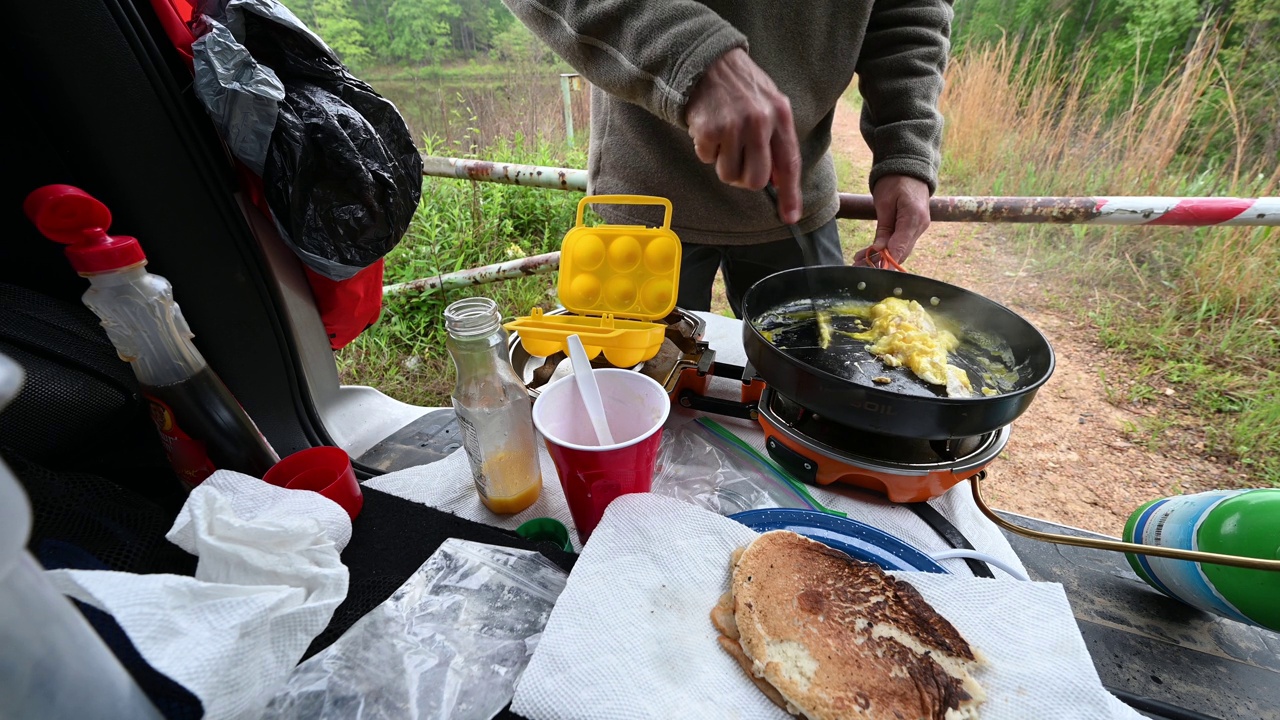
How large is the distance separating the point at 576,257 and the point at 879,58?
4.11 feet

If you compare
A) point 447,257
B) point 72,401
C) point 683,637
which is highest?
point 72,401

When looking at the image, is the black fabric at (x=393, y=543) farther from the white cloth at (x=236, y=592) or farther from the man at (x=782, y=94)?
the man at (x=782, y=94)

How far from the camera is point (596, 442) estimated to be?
1.04m

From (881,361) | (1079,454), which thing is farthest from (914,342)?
(1079,454)

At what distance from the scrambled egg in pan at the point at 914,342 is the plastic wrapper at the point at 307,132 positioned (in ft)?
3.95

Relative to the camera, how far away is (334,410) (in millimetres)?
1417

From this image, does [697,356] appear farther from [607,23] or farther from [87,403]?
[87,403]

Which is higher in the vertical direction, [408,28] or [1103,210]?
[408,28]

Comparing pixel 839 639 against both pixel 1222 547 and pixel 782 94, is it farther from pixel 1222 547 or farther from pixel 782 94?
pixel 782 94

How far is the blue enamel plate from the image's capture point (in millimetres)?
897

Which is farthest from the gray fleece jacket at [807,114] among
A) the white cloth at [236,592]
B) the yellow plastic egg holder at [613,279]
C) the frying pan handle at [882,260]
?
the white cloth at [236,592]

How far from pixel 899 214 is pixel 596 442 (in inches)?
48.6

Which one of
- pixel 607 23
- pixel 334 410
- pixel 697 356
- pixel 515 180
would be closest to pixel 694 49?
pixel 607 23

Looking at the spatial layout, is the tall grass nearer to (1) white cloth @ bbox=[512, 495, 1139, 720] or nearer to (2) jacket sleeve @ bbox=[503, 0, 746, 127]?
(1) white cloth @ bbox=[512, 495, 1139, 720]
